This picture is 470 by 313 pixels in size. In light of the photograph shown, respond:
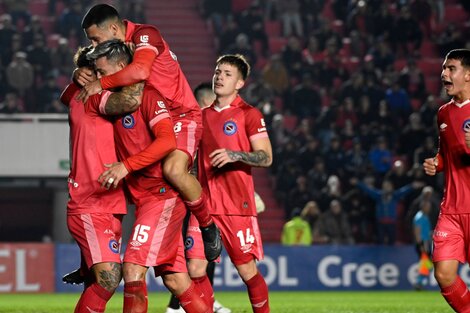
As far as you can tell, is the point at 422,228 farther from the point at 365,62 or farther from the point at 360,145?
the point at 365,62

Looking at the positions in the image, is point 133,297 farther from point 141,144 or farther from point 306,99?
point 306,99

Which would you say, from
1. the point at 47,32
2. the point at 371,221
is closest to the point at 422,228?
the point at 371,221

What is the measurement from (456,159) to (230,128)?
207 centimetres

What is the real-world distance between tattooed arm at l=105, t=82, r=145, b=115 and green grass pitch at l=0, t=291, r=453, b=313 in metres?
5.09

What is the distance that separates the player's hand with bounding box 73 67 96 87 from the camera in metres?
8.55

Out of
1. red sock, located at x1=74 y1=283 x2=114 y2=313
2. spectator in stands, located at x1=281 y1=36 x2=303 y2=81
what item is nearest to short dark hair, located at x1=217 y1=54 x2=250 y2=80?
red sock, located at x1=74 y1=283 x2=114 y2=313

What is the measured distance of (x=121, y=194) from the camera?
8359mm

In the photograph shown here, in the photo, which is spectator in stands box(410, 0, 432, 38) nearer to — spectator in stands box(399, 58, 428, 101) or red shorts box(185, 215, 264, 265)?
spectator in stands box(399, 58, 428, 101)

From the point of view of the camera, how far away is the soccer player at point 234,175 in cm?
984

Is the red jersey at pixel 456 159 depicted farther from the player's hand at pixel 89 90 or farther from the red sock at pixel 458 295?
the player's hand at pixel 89 90

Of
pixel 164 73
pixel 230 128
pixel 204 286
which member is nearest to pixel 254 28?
pixel 230 128

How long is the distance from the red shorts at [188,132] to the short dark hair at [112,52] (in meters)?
0.69

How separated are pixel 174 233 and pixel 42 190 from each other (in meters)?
16.3

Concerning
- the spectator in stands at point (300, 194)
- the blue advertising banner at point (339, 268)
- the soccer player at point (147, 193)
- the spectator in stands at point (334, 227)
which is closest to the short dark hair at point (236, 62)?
the soccer player at point (147, 193)
